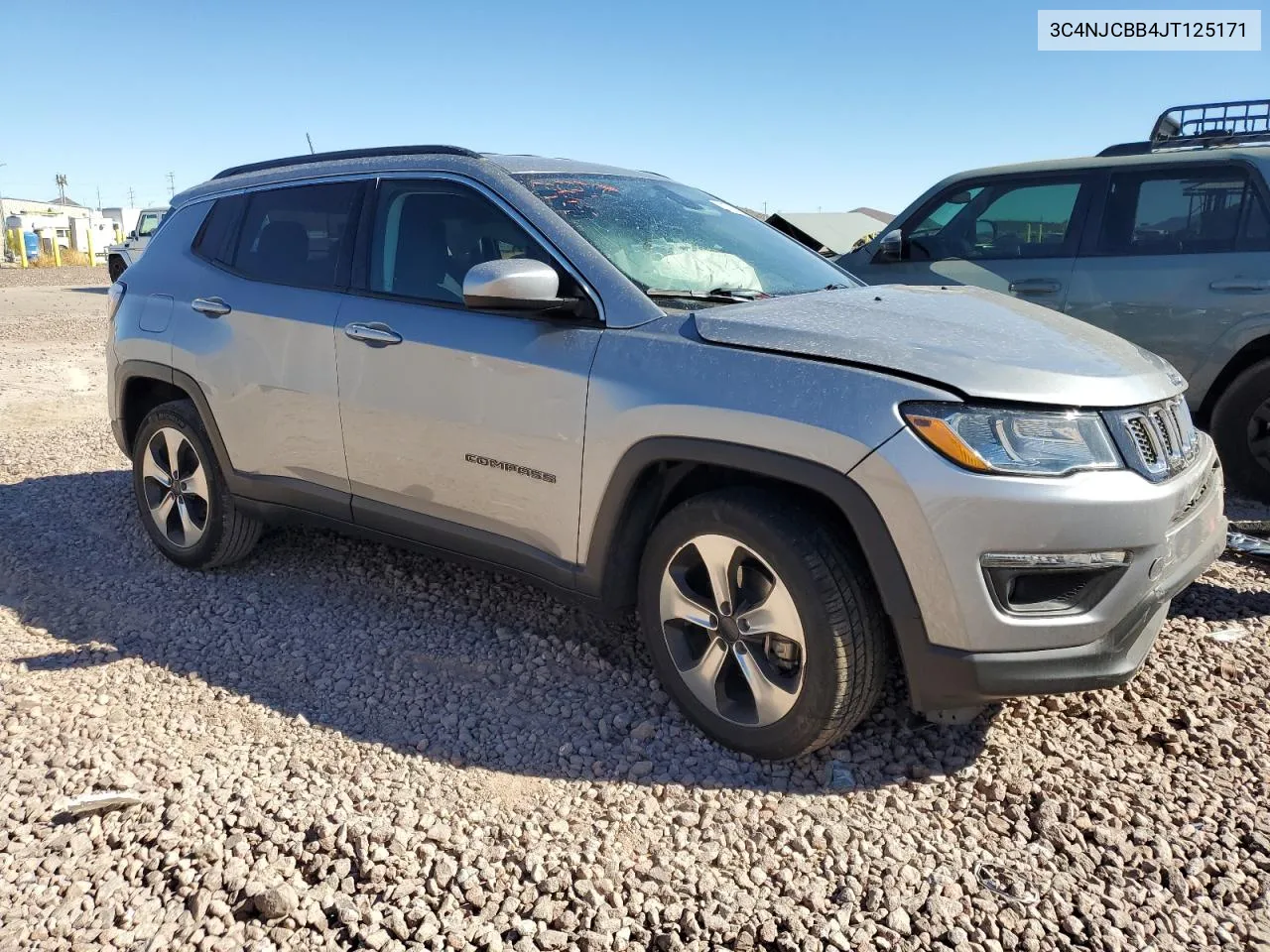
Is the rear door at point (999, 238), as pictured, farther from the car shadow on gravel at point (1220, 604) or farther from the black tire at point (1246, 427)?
the car shadow on gravel at point (1220, 604)

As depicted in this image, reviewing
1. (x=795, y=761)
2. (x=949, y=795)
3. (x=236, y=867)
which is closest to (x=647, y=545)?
(x=795, y=761)

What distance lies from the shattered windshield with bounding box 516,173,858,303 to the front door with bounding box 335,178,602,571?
221 millimetres

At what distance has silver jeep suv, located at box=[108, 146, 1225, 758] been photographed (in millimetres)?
2480

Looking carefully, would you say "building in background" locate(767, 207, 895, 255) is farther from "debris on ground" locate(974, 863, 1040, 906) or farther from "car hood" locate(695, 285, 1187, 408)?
"debris on ground" locate(974, 863, 1040, 906)

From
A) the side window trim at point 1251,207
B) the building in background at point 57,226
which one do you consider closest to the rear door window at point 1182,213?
the side window trim at point 1251,207

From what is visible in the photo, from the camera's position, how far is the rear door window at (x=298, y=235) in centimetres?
384

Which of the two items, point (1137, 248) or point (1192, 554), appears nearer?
point (1192, 554)

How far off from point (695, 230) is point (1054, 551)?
5.95ft

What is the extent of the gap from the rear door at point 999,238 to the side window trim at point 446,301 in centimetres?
311

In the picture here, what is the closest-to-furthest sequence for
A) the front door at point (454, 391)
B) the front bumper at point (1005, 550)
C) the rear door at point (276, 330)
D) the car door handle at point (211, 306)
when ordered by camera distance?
the front bumper at point (1005, 550) → the front door at point (454, 391) → the rear door at point (276, 330) → the car door handle at point (211, 306)

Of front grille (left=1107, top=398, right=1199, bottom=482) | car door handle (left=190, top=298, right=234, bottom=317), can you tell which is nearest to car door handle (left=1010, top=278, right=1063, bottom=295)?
front grille (left=1107, top=398, right=1199, bottom=482)

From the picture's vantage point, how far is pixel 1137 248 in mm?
A: 5449

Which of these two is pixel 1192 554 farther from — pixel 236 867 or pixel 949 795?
pixel 236 867

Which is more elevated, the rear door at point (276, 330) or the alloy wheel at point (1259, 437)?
the rear door at point (276, 330)
